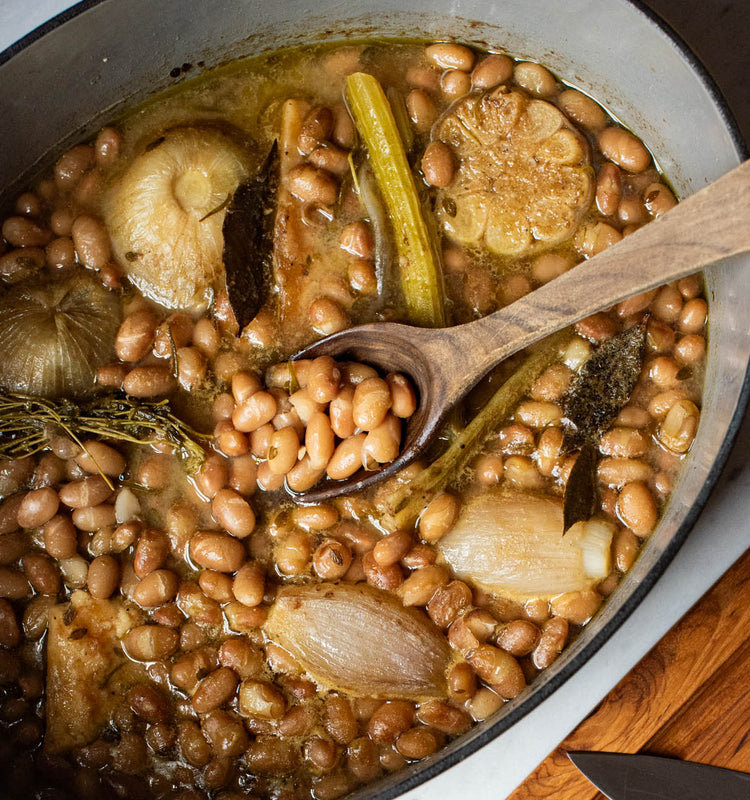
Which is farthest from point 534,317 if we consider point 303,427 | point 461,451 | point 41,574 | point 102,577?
point 41,574

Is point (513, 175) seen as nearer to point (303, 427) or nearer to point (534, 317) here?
point (534, 317)

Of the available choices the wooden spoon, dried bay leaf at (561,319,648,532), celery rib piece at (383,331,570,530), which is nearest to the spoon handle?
the wooden spoon

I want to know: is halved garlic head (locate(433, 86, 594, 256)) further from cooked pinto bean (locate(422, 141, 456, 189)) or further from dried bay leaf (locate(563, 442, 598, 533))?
dried bay leaf (locate(563, 442, 598, 533))

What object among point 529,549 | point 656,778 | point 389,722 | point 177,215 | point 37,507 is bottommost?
point 656,778

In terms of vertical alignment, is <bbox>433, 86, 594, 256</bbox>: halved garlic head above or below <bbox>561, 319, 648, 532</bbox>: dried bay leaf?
above

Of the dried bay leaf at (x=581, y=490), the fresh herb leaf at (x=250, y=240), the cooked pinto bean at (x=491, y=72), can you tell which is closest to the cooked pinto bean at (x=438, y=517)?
the dried bay leaf at (x=581, y=490)
